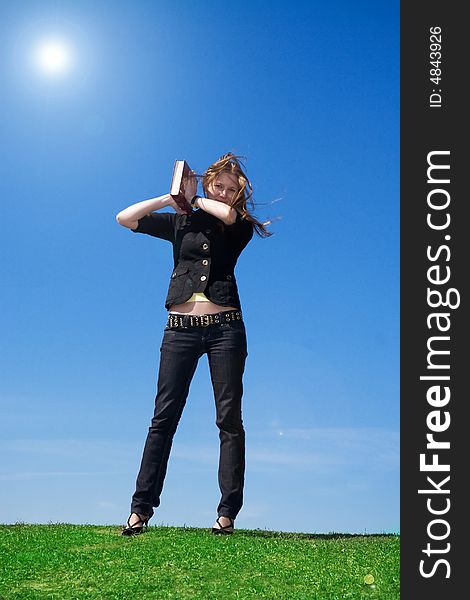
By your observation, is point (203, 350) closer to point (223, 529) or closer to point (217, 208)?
point (217, 208)

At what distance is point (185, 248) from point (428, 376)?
9.39 feet

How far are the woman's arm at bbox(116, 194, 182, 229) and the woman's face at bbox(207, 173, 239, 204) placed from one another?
42cm

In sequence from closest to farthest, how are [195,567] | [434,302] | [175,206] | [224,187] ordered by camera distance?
1. [434,302]
2. [195,567]
3. [175,206]
4. [224,187]

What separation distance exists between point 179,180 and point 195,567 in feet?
11.6

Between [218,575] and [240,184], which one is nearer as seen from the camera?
A: [218,575]

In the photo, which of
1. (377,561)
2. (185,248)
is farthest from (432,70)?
(377,561)

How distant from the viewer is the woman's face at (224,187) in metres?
8.12

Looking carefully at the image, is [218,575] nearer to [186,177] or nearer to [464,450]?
[464,450]

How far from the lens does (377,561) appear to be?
6.82 metres

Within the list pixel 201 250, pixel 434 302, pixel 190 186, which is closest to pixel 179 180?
pixel 190 186

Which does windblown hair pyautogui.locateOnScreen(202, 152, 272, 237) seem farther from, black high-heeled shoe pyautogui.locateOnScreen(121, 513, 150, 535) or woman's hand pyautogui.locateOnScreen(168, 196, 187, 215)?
black high-heeled shoe pyautogui.locateOnScreen(121, 513, 150, 535)

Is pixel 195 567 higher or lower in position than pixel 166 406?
lower

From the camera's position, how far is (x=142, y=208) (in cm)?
798

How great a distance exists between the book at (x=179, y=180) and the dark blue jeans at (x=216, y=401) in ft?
4.13
